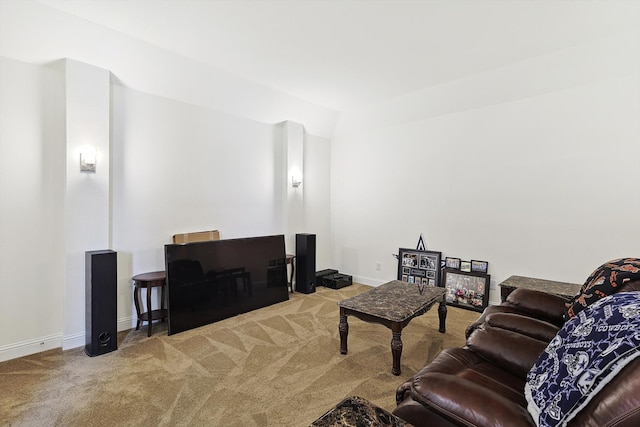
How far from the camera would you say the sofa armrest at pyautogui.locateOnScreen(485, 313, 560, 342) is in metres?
1.88

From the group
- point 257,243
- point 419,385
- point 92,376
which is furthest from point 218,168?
point 419,385

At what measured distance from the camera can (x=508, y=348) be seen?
175 centimetres

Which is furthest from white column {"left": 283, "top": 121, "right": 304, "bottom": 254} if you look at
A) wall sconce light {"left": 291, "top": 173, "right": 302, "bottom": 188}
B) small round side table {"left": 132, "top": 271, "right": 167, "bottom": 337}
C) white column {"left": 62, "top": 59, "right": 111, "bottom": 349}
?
white column {"left": 62, "top": 59, "right": 111, "bottom": 349}

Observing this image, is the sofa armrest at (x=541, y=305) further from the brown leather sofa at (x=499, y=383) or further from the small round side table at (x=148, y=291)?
the small round side table at (x=148, y=291)

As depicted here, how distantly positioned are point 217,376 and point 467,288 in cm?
327

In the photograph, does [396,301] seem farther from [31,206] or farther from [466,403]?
[31,206]

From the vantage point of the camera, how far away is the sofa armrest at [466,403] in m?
1.09

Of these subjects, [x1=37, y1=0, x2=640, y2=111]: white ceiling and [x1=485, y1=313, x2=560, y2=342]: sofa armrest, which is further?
[x1=37, y1=0, x2=640, y2=111]: white ceiling

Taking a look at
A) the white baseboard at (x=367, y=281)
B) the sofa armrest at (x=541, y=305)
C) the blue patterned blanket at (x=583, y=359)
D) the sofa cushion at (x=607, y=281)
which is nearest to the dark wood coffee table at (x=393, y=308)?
the sofa armrest at (x=541, y=305)

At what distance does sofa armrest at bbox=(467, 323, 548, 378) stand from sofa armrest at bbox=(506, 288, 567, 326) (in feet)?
1.88

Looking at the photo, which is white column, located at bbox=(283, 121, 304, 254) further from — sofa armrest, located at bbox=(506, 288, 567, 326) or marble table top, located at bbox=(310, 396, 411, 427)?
marble table top, located at bbox=(310, 396, 411, 427)

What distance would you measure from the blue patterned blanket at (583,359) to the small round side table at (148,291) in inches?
129

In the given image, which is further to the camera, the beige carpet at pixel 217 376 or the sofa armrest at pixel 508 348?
the beige carpet at pixel 217 376

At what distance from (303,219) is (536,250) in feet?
10.9
